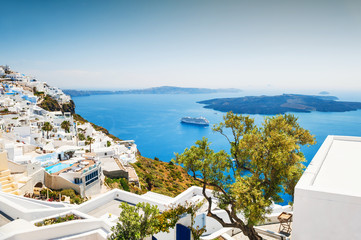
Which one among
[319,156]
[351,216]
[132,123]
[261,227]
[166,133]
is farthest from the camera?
[132,123]

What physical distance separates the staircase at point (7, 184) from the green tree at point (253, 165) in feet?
29.0

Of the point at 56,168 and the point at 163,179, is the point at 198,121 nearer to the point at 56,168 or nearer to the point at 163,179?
the point at 163,179

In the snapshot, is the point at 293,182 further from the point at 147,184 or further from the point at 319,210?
the point at 147,184

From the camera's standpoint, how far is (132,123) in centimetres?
8700

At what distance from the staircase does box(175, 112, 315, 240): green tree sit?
29.0ft

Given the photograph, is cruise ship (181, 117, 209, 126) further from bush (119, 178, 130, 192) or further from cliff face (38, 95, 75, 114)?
bush (119, 178, 130, 192)

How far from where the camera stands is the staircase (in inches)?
392


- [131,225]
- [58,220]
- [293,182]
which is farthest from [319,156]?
[58,220]

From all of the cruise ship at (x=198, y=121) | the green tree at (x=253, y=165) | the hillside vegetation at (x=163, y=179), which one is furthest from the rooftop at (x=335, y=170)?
the cruise ship at (x=198, y=121)

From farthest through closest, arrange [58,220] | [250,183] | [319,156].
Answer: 1. [58,220]
2. [319,156]
3. [250,183]

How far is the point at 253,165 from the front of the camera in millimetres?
5875

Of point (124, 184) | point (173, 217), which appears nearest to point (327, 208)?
point (173, 217)

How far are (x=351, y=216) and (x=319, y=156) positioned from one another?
248 centimetres

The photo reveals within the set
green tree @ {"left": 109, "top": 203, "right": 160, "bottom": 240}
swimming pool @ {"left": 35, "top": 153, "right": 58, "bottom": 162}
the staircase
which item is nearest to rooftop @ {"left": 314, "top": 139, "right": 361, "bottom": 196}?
green tree @ {"left": 109, "top": 203, "right": 160, "bottom": 240}
